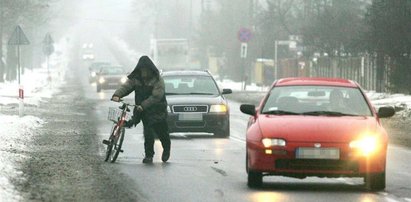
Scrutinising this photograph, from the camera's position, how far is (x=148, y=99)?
60.6ft

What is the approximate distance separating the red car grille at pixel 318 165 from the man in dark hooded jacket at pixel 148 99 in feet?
16.4

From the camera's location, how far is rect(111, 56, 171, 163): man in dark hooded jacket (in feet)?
60.6

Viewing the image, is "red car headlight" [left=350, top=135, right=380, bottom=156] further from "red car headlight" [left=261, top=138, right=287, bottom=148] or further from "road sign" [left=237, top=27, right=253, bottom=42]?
"road sign" [left=237, top=27, right=253, bottom=42]

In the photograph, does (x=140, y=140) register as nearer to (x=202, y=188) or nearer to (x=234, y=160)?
(x=234, y=160)

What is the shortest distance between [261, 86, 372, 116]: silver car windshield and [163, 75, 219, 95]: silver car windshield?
10244 mm

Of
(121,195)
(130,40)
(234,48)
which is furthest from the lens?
(130,40)

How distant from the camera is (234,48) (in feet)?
254

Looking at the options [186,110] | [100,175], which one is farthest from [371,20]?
[100,175]

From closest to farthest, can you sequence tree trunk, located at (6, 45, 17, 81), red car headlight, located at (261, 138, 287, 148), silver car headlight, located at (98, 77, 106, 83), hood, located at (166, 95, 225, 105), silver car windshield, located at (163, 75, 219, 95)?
red car headlight, located at (261, 138, 287, 148) → hood, located at (166, 95, 225, 105) → silver car windshield, located at (163, 75, 219, 95) → silver car headlight, located at (98, 77, 106, 83) → tree trunk, located at (6, 45, 17, 81)

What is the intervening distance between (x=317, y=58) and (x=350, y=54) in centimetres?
198

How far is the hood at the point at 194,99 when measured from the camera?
24837 millimetres

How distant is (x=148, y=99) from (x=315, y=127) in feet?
16.2


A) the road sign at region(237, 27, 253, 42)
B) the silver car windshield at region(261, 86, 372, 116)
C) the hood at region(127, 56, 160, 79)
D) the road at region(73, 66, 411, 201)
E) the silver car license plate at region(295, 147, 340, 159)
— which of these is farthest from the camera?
the road sign at region(237, 27, 253, 42)

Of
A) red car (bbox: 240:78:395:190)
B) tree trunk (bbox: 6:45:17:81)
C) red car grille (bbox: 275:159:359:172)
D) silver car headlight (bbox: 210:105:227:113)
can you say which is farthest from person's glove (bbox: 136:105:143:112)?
tree trunk (bbox: 6:45:17:81)
